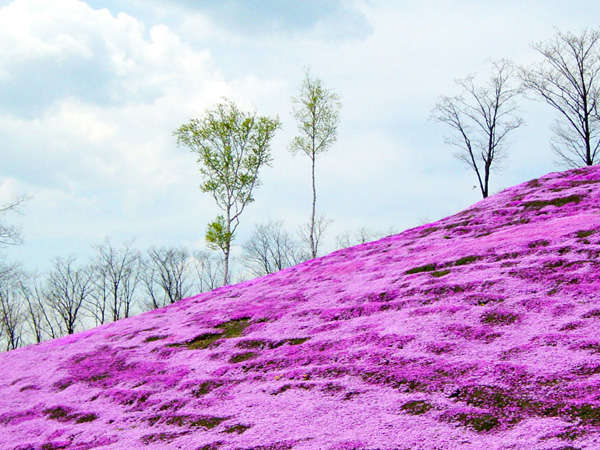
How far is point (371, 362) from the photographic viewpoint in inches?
350

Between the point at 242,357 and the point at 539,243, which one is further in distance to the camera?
the point at 539,243

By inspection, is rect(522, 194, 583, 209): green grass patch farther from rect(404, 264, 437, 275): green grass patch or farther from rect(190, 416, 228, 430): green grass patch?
rect(190, 416, 228, 430): green grass patch

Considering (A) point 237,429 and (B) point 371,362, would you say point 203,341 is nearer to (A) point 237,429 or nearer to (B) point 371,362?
(B) point 371,362

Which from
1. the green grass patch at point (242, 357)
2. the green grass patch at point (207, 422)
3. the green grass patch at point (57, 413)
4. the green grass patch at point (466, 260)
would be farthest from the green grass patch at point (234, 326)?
the green grass patch at point (466, 260)

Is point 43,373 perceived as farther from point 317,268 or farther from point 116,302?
point 116,302

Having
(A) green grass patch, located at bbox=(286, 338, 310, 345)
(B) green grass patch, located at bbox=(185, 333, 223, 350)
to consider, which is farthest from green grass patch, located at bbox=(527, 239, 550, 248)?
(B) green grass patch, located at bbox=(185, 333, 223, 350)

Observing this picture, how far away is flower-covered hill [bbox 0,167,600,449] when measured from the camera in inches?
251

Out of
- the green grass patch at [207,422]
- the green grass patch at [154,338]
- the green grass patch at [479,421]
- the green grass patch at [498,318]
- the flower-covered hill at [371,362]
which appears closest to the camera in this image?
the green grass patch at [479,421]

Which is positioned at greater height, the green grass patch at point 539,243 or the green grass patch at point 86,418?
the green grass patch at point 539,243

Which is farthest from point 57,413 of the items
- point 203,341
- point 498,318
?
point 498,318

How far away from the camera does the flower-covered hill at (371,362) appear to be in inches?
251

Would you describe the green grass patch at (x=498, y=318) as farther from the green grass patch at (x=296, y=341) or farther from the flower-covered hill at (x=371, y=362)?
the green grass patch at (x=296, y=341)

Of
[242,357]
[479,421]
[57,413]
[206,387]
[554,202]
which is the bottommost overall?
[479,421]

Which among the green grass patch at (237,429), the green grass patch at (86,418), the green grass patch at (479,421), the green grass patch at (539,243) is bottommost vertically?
the green grass patch at (479,421)
